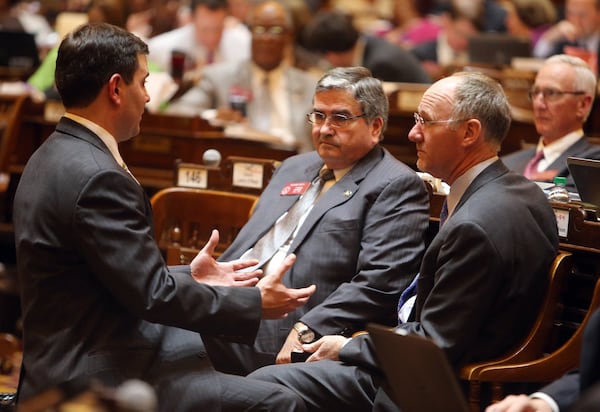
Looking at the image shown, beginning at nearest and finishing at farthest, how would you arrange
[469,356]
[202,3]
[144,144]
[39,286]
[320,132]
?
[39,286], [469,356], [320,132], [144,144], [202,3]

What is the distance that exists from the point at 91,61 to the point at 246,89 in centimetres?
351

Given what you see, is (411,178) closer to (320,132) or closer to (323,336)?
(320,132)

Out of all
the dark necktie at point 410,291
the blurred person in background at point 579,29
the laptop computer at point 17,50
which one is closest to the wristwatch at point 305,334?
the dark necktie at point 410,291

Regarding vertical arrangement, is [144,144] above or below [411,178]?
below

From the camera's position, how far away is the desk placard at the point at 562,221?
307 cm

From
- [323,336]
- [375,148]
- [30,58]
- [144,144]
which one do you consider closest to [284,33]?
[144,144]

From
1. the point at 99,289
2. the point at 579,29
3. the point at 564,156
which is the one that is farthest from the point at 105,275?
the point at 579,29

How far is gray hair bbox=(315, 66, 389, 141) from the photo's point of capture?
3592 millimetres

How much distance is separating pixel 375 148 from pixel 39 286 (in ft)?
4.75

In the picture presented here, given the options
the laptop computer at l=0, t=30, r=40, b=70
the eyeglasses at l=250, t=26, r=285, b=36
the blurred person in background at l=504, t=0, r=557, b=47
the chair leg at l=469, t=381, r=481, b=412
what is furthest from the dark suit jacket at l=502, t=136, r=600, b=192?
the laptop computer at l=0, t=30, r=40, b=70

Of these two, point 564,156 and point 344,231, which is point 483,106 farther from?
point 564,156

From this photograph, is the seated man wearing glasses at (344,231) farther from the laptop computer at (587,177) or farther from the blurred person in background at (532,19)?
the blurred person in background at (532,19)

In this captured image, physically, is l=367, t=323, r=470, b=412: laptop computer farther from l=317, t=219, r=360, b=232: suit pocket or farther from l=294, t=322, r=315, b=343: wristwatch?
l=317, t=219, r=360, b=232: suit pocket

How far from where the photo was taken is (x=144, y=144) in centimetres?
563
